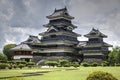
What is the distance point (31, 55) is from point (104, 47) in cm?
2176

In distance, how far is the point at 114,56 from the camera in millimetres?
61375

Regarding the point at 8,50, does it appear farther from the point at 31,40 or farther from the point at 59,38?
the point at 59,38

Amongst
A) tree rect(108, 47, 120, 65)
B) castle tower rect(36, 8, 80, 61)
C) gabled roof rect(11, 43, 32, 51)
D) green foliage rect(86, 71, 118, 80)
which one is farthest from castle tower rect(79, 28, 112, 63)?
green foliage rect(86, 71, 118, 80)

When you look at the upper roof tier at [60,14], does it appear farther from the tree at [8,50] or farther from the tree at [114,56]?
the tree at [8,50]

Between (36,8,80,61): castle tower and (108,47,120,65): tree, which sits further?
(36,8,80,61): castle tower

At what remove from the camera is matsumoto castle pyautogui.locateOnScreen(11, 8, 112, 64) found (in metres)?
67.4

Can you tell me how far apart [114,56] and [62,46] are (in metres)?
15.7

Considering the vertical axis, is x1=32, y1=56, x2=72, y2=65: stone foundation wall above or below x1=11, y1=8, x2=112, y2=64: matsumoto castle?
below

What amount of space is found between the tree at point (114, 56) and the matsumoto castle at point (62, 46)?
8.29 ft

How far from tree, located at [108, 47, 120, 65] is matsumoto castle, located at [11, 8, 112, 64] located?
2.53 m

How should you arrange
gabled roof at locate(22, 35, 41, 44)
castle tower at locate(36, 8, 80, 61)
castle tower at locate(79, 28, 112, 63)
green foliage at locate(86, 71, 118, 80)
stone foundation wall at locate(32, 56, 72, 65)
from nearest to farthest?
1. green foliage at locate(86, 71, 118, 80)
2. castle tower at locate(79, 28, 112, 63)
3. stone foundation wall at locate(32, 56, 72, 65)
4. castle tower at locate(36, 8, 80, 61)
5. gabled roof at locate(22, 35, 41, 44)

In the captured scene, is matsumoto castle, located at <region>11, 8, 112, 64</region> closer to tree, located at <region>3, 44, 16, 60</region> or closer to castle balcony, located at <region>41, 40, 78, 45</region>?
castle balcony, located at <region>41, 40, 78, 45</region>

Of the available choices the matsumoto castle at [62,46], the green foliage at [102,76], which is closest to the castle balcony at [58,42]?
the matsumoto castle at [62,46]

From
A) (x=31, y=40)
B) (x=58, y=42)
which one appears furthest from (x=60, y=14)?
(x=31, y=40)
